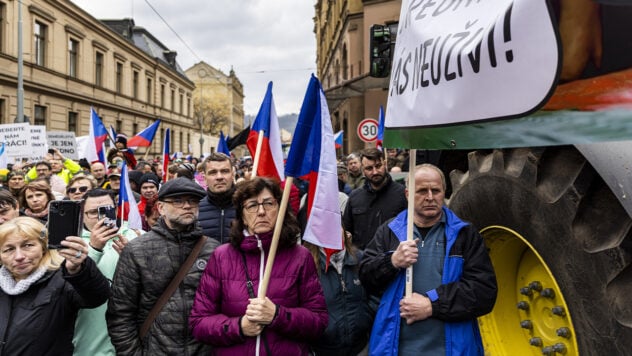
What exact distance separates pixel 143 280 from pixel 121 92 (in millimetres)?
37586

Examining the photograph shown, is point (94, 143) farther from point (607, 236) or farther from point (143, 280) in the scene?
point (607, 236)

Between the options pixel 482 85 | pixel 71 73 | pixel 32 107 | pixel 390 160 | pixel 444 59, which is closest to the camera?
pixel 482 85

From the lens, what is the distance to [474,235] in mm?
2707

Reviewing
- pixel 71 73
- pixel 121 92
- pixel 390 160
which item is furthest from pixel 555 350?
pixel 121 92

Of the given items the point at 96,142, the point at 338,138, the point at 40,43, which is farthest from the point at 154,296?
the point at 40,43

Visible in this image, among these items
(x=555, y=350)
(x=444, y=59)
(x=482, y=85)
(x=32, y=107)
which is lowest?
(x=555, y=350)

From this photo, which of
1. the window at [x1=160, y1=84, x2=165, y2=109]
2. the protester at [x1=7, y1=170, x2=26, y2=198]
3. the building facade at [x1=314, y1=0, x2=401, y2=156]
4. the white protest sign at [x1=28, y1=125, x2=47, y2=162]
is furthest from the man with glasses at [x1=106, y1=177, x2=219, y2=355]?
the window at [x1=160, y1=84, x2=165, y2=109]

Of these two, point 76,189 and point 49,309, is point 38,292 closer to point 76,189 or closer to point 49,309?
point 49,309

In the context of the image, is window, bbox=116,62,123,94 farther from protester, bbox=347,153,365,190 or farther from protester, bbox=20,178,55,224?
protester, bbox=20,178,55,224

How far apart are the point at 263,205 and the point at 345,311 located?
2.82 ft

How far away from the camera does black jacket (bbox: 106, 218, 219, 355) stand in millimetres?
2879

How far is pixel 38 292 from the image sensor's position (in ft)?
9.36

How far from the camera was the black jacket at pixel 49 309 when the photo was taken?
2.71 m

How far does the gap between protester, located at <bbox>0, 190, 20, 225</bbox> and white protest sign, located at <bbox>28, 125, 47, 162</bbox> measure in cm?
821
